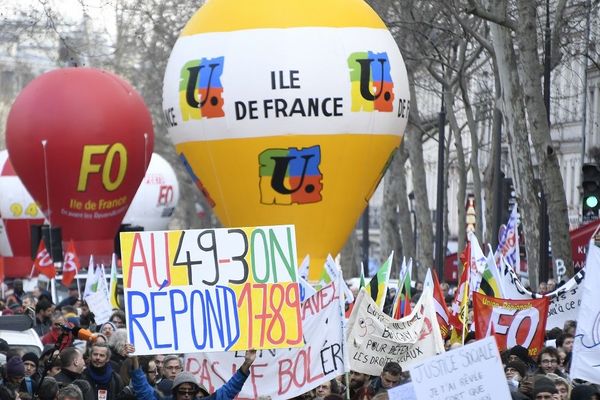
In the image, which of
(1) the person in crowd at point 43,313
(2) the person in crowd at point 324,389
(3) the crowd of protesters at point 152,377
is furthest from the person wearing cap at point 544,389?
(1) the person in crowd at point 43,313

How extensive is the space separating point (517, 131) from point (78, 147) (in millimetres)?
10164

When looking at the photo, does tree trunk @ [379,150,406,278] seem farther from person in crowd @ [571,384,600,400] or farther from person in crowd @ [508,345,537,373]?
person in crowd @ [571,384,600,400]

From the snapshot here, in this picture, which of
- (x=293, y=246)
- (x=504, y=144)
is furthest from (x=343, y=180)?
(x=504, y=144)

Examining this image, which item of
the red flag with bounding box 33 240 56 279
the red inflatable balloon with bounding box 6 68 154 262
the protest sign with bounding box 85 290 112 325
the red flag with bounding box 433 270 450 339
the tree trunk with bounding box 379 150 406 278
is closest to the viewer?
the red flag with bounding box 433 270 450 339

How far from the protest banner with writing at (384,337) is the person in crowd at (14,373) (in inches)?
122

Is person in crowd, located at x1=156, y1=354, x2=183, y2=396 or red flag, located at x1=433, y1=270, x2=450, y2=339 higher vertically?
person in crowd, located at x1=156, y1=354, x2=183, y2=396

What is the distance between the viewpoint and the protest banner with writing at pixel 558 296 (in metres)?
19.1

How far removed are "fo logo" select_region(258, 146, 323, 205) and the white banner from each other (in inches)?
523

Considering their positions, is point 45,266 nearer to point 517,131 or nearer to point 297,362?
point 517,131

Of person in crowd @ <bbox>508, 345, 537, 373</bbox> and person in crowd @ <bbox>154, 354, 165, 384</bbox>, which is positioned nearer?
person in crowd @ <bbox>154, 354, 165, 384</bbox>

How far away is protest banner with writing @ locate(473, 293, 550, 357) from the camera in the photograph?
17766mm

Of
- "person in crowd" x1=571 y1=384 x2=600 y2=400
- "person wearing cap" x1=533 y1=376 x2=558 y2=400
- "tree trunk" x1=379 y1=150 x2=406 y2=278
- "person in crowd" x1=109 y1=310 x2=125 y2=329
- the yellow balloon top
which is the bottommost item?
"tree trunk" x1=379 y1=150 x2=406 y2=278

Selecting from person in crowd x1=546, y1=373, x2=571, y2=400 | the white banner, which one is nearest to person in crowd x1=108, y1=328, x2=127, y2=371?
person in crowd x1=546, y1=373, x2=571, y2=400

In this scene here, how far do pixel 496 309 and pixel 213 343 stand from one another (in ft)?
17.9
